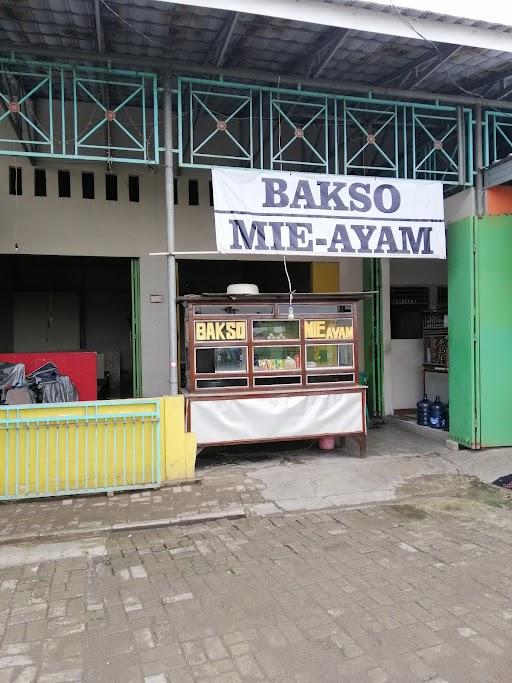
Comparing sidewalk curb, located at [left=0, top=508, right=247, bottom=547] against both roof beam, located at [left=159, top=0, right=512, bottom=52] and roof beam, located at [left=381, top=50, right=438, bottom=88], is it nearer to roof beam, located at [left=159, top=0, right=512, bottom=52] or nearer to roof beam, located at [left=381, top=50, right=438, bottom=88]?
roof beam, located at [left=159, top=0, right=512, bottom=52]

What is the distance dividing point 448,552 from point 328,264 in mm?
7160

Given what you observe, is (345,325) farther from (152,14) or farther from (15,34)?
(15,34)

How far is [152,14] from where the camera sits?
19.7 ft

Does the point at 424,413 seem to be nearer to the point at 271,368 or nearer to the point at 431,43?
the point at 271,368

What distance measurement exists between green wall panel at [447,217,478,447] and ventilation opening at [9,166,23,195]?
742 centimetres

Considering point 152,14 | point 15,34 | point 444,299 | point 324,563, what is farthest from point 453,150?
point 324,563

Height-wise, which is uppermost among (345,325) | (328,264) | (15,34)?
(15,34)

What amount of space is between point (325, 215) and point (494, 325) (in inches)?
122

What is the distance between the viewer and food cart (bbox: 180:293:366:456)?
7043 mm

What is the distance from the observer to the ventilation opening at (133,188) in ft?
31.1

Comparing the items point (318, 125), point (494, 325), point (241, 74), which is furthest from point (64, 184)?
point (494, 325)

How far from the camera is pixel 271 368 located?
7.43m

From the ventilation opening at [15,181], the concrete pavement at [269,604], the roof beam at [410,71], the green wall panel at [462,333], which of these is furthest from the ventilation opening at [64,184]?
the green wall panel at [462,333]

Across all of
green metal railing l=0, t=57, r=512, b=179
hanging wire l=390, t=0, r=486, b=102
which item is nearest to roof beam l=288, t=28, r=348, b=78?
green metal railing l=0, t=57, r=512, b=179
